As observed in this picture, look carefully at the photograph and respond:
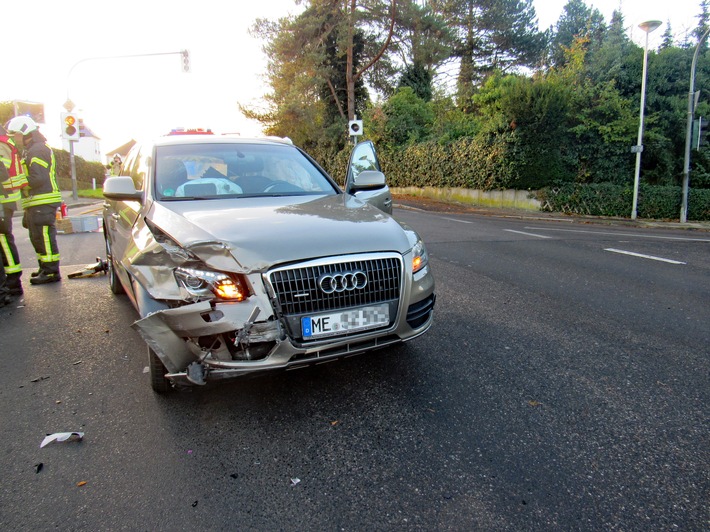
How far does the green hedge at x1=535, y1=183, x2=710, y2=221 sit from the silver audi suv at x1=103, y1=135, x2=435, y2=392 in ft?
56.2

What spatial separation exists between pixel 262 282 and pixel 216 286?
0.82 ft

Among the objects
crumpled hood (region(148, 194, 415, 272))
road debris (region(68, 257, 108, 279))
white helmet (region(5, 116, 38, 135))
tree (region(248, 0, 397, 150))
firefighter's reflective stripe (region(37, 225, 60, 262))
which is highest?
tree (region(248, 0, 397, 150))

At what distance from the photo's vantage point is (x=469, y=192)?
2211 centimetres

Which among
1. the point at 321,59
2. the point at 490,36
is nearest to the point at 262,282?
the point at 321,59

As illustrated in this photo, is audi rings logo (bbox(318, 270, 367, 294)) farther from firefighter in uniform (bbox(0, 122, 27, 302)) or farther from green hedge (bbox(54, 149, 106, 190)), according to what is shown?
green hedge (bbox(54, 149, 106, 190))

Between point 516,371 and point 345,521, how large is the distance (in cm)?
186

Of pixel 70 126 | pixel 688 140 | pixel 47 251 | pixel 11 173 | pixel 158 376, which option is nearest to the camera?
pixel 158 376

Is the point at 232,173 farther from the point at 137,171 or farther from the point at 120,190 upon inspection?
the point at 137,171

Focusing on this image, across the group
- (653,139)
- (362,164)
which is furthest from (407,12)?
(362,164)

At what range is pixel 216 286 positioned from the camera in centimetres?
258

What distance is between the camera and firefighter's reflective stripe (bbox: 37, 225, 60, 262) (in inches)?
247

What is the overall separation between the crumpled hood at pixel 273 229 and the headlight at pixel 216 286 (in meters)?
0.06

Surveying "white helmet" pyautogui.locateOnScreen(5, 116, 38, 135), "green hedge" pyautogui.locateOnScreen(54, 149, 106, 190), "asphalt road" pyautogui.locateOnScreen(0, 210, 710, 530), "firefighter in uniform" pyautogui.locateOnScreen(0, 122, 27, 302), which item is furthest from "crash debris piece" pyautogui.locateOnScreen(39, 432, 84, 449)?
"green hedge" pyautogui.locateOnScreen(54, 149, 106, 190)

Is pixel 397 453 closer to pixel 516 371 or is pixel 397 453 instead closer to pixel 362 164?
pixel 516 371
